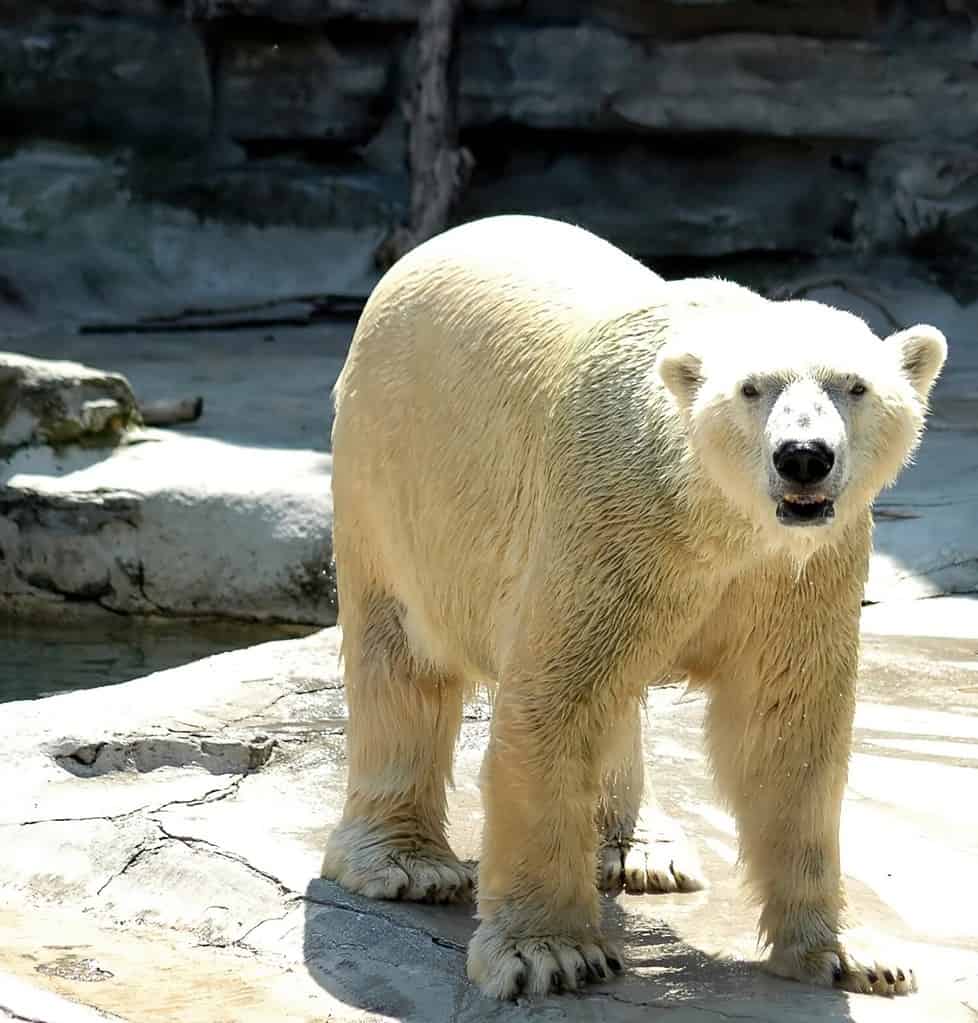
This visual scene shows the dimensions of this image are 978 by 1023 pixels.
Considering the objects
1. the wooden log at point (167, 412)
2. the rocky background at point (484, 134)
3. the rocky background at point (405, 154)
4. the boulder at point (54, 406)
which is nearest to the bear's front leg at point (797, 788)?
the boulder at point (54, 406)

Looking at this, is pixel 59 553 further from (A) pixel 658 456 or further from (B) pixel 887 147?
(B) pixel 887 147

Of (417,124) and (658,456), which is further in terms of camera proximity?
(417,124)

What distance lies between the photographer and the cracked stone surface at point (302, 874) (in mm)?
3221

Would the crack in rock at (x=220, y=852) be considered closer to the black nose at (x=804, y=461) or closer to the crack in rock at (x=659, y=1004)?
the crack in rock at (x=659, y=1004)

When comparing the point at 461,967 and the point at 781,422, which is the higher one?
the point at 781,422

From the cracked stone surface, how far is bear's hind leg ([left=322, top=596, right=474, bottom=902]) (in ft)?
0.29

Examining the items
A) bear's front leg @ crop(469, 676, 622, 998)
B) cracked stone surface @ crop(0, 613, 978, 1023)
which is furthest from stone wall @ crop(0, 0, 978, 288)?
bear's front leg @ crop(469, 676, 622, 998)

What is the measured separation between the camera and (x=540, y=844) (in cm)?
317

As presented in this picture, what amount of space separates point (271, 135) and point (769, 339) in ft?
33.2

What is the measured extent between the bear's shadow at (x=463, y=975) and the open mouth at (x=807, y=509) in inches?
33.6

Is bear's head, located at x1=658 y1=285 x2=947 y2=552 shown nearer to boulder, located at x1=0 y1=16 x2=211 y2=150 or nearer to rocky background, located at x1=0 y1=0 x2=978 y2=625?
rocky background, located at x1=0 y1=0 x2=978 y2=625

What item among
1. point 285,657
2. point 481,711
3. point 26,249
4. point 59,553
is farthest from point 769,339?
point 26,249

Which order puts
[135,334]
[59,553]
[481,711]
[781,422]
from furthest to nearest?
[135,334], [59,553], [481,711], [781,422]

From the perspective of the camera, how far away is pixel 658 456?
306 centimetres
